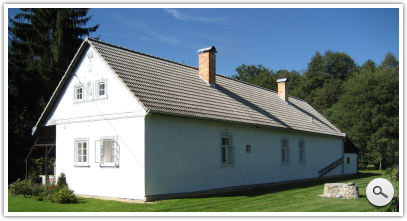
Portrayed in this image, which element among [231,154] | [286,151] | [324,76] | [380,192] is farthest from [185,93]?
[324,76]

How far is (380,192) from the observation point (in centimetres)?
794

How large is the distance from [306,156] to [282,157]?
9.00 ft

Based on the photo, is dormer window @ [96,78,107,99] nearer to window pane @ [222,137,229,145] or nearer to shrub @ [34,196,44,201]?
shrub @ [34,196,44,201]

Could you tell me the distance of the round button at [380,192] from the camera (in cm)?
789

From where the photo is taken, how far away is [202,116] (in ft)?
48.4

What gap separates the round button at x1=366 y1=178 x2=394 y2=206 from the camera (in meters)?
7.89

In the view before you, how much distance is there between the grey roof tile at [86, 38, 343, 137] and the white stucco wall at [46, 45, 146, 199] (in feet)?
2.03

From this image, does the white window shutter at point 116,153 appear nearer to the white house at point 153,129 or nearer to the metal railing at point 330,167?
the white house at point 153,129

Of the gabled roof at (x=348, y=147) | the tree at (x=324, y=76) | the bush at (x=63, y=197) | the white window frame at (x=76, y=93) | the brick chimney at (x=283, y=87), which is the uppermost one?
the tree at (x=324, y=76)

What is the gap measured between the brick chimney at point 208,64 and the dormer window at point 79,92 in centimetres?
643

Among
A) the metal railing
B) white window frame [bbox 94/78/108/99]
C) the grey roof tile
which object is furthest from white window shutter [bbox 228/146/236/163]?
the metal railing

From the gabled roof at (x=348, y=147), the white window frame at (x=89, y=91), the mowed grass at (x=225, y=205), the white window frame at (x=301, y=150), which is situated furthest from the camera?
the gabled roof at (x=348, y=147)

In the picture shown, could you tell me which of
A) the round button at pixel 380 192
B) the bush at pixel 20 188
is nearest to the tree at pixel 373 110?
the round button at pixel 380 192
